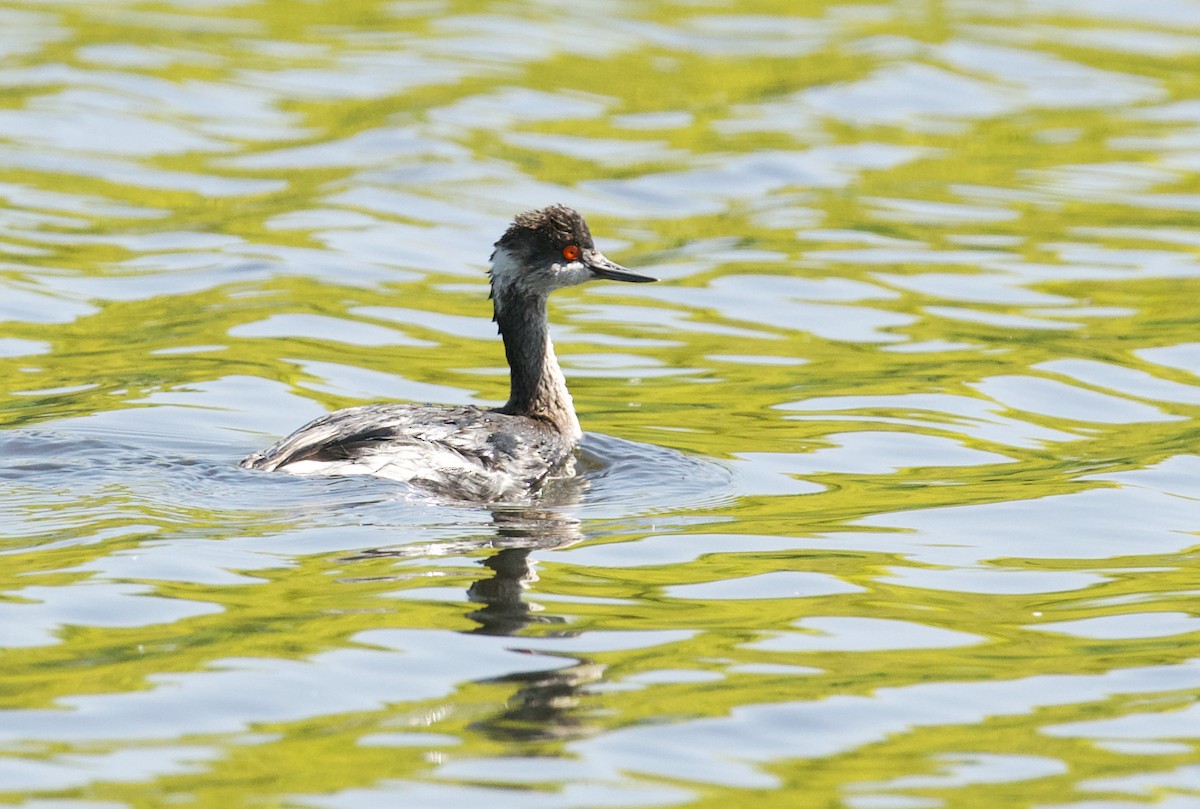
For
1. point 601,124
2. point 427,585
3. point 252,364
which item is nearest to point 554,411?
point 252,364

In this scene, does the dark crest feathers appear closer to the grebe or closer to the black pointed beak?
the grebe

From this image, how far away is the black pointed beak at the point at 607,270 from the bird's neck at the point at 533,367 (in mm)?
341

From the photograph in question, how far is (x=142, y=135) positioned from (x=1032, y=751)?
12822 mm

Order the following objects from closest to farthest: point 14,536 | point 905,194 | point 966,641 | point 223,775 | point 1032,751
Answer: point 223,775
point 1032,751
point 966,641
point 14,536
point 905,194

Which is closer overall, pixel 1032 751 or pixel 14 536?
pixel 1032 751

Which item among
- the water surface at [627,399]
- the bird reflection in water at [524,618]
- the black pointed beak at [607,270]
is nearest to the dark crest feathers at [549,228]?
the black pointed beak at [607,270]

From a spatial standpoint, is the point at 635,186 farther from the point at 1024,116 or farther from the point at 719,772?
the point at 719,772

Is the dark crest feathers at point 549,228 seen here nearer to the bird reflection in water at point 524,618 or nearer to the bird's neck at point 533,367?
the bird's neck at point 533,367

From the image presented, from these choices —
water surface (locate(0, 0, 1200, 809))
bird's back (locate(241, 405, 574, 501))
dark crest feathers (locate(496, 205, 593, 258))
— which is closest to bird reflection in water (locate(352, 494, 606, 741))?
water surface (locate(0, 0, 1200, 809))

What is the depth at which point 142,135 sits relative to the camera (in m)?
17.0

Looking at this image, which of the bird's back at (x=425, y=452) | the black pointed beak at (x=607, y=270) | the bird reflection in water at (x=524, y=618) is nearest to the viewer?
the bird reflection in water at (x=524, y=618)

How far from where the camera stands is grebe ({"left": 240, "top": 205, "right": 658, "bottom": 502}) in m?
8.90

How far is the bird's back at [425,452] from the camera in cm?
886

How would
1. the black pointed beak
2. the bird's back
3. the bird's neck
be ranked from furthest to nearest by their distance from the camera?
the black pointed beak < the bird's neck < the bird's back
